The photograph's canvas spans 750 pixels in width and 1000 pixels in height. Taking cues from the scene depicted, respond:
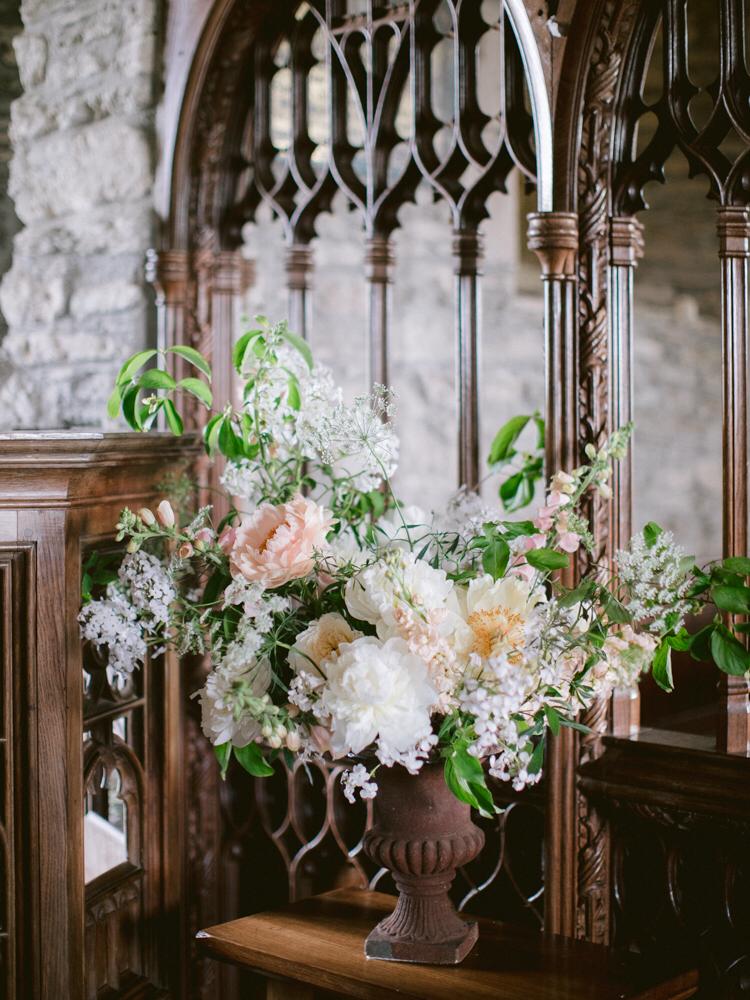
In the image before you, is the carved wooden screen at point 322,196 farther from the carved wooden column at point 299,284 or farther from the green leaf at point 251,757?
the green leaf at point 251,757

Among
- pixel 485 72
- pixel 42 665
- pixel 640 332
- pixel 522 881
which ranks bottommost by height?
pixel 522 881

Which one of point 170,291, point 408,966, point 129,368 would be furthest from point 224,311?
point 408,966

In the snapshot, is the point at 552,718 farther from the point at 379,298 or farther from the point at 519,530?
the point at 379,298

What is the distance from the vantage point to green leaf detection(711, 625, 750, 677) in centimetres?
181

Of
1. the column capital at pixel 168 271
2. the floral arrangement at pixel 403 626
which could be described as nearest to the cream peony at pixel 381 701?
the floral arrangement at pixel 403 626

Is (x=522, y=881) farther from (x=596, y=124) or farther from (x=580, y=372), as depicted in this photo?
(x=596, y=124)

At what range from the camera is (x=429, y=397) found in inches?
181

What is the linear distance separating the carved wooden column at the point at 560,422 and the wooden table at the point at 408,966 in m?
0.20

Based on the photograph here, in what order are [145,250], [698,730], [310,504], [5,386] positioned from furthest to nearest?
[5,386], [145,250], [698,730], [310,504]

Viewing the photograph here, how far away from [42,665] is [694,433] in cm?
306

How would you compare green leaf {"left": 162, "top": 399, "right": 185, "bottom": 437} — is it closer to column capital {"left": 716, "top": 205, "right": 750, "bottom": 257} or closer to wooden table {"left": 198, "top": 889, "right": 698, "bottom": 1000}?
wooden table {"left": 198, "top": 889, "right": 698, "bottom": 1000}

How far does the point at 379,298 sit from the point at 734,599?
119cm

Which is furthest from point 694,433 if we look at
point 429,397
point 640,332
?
point 429,397

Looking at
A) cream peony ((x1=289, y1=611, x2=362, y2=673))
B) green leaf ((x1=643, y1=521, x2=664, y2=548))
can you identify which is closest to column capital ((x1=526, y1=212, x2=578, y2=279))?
green leaf ((x1=643, y1=521, x2=664, y2=548))
